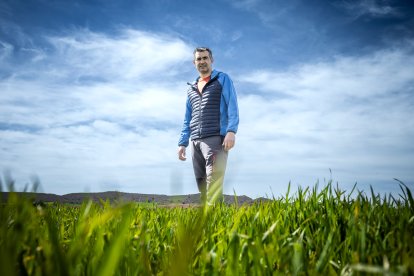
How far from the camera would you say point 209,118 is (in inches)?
248

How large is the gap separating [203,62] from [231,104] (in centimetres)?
107

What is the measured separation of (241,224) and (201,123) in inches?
164

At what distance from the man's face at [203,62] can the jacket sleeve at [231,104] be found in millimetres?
416

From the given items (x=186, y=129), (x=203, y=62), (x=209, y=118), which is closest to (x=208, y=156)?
(x=209, y=118)

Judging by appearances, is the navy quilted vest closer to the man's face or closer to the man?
the man

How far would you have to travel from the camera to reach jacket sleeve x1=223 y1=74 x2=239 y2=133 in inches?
229

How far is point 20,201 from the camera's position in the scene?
0.97 meters

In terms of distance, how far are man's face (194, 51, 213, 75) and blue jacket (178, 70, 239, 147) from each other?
0.52 ft

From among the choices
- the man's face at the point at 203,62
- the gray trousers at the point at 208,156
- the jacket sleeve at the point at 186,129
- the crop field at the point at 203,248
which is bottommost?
the crop field at the point at 203,248

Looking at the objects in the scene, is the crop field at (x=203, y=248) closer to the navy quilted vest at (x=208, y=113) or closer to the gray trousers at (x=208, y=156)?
the gray trousers at (x=208, y=156)

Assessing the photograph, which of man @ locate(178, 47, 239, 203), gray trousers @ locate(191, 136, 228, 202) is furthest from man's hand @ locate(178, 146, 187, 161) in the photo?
gray trousers @ locate(191, 136, 228, 202)

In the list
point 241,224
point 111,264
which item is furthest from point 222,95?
point 111,264

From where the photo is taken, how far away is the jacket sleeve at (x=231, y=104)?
5804mm

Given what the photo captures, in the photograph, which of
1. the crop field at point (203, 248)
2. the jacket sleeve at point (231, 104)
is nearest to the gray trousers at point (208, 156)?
the jacket sleeve at point (231, 104)
